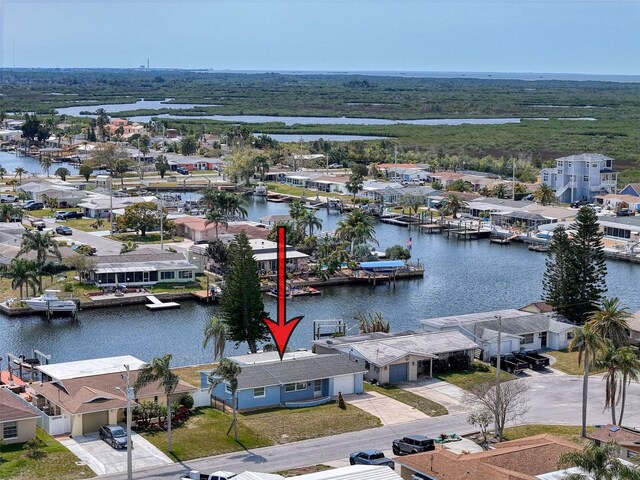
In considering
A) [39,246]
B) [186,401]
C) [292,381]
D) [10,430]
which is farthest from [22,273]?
[10,430]

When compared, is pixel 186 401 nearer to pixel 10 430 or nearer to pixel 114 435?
pixel 114 435

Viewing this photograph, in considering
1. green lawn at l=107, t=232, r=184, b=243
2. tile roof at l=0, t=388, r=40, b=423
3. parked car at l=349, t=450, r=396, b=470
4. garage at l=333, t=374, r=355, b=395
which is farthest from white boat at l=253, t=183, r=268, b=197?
parked car at l=349, t=450, r=396, b=470

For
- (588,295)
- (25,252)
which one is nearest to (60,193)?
(25,252)

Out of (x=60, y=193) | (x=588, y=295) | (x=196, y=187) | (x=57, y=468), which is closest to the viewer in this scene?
(x=57, y=468)

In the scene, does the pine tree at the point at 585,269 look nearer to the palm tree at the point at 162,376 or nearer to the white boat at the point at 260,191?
the palm tree at the point at 162,376

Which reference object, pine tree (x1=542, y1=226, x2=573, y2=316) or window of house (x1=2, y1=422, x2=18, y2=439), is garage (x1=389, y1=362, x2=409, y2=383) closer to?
pine tree (x1=542, y1=226, x2=573, y2=316)

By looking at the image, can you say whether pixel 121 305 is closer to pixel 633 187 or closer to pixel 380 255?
pixel 380 255

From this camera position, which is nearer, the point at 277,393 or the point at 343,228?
the point at 277,393
